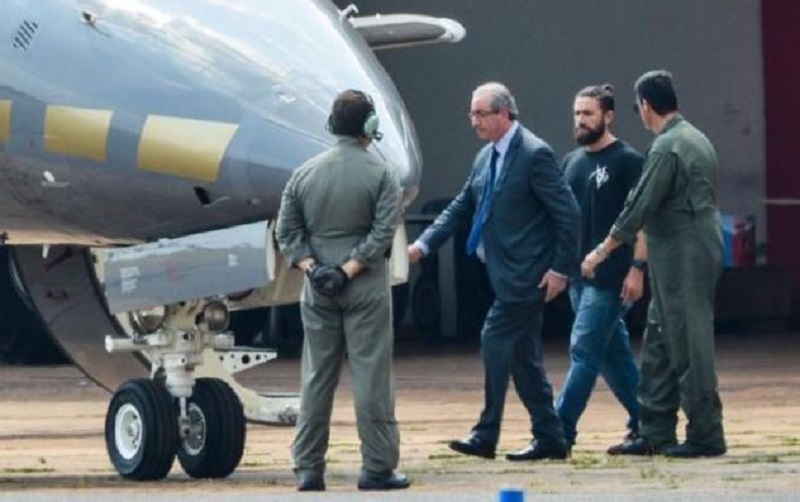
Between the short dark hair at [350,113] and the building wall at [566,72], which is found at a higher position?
the building wall at [566,72]

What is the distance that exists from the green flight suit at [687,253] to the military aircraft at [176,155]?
1.45 m

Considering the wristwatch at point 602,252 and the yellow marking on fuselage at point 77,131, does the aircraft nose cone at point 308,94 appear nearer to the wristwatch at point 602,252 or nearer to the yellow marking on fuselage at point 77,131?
the yellow marking on fuselage at point 77,131

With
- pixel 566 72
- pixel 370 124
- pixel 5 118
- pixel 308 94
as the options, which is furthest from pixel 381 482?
pixel 566 72

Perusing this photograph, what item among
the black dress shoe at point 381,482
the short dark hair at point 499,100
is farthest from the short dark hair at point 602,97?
the black dress shoe at point 381,482

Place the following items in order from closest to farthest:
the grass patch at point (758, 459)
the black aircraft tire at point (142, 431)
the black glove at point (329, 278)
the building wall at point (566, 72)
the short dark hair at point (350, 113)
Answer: the black glove at point (329, 278), the short dark hair at point (350, 113), the black aircraft tire at point (142, 431), the grass patch at point (758, 459), the building wall at point (566, 72)

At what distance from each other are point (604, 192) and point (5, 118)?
10.7ft

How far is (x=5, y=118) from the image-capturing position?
47.8ft

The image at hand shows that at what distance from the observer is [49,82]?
14375mm

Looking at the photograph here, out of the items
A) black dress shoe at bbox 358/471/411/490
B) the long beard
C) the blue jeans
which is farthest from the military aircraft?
the blue jeans

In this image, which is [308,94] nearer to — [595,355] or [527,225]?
[527,225]

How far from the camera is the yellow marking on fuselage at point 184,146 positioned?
542 inches

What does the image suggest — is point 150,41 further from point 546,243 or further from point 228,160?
point 546,243

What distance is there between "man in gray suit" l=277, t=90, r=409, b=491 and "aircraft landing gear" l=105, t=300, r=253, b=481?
104 cm

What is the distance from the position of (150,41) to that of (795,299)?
20361 millimetres
